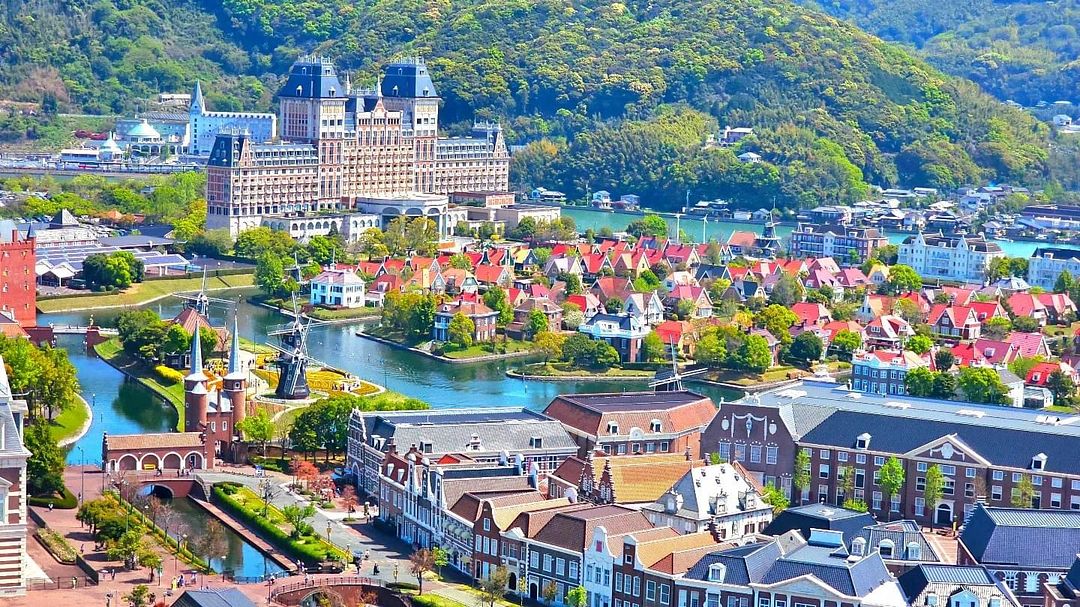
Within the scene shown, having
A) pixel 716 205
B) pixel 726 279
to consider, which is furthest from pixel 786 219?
pixel 726 279

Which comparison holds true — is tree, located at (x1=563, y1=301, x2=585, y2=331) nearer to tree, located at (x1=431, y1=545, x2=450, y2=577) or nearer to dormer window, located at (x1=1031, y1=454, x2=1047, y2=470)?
dormer window, located at (x1=1031, y1=454, x2=1047, y2=470)

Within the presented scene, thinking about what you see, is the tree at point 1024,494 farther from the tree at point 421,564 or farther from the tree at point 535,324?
the tree at point 535,324

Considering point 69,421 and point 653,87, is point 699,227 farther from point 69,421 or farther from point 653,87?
point 69,421

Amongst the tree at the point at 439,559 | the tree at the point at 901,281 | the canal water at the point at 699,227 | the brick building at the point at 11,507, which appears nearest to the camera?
the brick building at the point at 11,507

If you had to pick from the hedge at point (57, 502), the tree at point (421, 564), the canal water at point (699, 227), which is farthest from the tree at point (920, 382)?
the canal water at point (699, 227)

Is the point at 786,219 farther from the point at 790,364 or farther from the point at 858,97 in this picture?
the point at 790,364

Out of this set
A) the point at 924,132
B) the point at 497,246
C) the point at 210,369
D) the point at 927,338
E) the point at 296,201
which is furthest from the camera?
the point at 924,132
